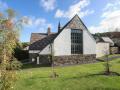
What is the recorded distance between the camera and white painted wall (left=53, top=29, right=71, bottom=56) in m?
36.4

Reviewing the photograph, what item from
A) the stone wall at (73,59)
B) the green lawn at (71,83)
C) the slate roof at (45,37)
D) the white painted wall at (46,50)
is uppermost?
the slate roof at (45,37)

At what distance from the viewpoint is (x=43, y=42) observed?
1849 inches

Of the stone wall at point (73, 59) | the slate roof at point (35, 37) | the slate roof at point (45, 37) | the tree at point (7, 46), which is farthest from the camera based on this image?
the slate roof at point (35, 37)

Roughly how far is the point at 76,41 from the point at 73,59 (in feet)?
11.7

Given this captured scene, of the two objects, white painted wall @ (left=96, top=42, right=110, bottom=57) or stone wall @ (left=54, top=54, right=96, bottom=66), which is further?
white painted wall @ (left=96, top=42, right=110, bottom=57)

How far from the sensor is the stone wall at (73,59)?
36312 millimetres

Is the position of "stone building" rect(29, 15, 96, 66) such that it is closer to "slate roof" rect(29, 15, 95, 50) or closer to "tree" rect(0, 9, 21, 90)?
"slate roof" rect(29, 15, 95, 50)

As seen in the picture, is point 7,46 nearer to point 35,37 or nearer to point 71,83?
point 71,83

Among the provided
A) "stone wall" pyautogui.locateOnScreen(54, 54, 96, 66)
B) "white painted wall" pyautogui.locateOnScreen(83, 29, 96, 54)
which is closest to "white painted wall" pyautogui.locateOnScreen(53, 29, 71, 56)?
"stone wall" pyautogui.locateOnScreen(54, 54, 96, 66)

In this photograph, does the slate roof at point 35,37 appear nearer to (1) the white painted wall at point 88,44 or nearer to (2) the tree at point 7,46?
(1) the white painted wall at point 88,44

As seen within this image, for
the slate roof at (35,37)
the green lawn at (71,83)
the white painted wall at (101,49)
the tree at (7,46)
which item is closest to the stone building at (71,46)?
the white painted wall at (101,49)

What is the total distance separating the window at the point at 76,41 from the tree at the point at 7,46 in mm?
29829

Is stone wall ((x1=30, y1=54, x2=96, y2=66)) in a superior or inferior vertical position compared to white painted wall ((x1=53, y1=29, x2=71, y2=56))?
inferior

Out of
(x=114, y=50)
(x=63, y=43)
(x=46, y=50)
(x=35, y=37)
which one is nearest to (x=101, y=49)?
(x=114, y=50)
